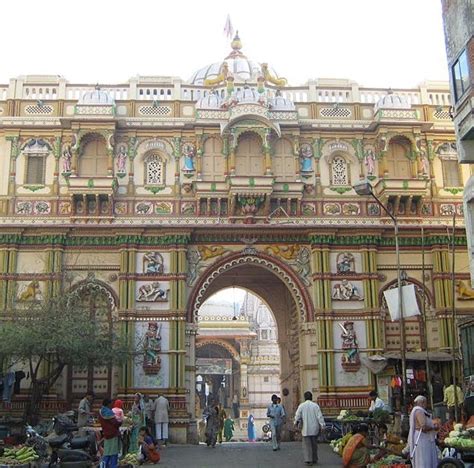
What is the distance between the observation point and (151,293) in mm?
26281

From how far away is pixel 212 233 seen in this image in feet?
88.4

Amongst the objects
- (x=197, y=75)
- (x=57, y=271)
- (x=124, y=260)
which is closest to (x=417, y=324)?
(x=124, y=260)

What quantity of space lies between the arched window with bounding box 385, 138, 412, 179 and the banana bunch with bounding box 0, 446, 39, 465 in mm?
18504

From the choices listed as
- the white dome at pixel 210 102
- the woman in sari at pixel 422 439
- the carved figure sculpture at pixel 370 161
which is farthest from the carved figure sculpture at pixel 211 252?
the woman in sari at pixel 422 439

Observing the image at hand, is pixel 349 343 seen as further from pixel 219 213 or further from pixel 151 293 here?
pixel 151 293

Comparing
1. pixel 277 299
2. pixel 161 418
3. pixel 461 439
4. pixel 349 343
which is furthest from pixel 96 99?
pixel 461 439

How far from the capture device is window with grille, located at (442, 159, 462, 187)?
2816cm

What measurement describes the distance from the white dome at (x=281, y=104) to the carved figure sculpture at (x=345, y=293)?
6991mm

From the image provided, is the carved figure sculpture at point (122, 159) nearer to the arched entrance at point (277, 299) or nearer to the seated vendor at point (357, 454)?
the arched entrance at point (277, 299)

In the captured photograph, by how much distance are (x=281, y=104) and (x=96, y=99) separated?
6.97 metres

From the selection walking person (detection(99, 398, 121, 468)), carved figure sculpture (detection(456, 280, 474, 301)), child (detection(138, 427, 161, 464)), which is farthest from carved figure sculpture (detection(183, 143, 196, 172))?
walking person (detection(99, 398, 121, 468))

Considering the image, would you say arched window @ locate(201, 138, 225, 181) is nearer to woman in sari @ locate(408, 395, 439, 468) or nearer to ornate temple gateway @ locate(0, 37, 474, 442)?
ornate temple gateway @ locate(0, 37, 474, 442)

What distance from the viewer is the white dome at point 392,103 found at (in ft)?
91.5

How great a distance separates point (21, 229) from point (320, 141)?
1156 cm
